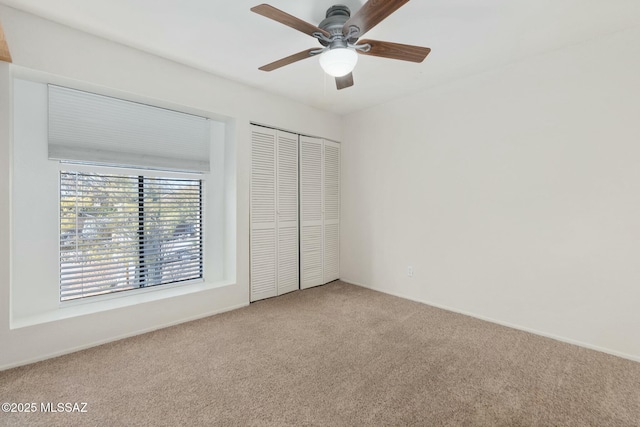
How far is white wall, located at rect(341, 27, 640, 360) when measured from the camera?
2.34 meters

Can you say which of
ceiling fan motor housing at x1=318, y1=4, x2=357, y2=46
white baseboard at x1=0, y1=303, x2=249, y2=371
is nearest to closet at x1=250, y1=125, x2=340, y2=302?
white baseboard at x1=0, y1=303, x2=249, y2=371

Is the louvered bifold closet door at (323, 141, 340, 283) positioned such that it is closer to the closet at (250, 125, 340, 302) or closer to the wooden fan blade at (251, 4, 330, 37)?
the closet at (250, 125, 340, 302)

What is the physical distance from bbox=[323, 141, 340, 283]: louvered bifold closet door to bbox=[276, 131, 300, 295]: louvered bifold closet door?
524 millimetres

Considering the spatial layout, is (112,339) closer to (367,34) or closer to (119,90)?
(119,90)

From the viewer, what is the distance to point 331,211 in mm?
4387

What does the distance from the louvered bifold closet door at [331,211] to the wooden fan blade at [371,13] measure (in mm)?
2489

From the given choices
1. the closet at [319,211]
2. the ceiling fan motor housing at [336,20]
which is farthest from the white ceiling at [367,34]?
the closet at [319,211]

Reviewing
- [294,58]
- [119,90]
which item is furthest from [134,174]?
[294,58]

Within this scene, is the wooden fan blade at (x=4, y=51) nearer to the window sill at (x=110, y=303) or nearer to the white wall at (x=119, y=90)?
the white wall at (x=119, y=90)

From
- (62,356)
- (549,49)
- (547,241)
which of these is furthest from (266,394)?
(549,49)

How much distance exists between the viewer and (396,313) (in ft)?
10.5

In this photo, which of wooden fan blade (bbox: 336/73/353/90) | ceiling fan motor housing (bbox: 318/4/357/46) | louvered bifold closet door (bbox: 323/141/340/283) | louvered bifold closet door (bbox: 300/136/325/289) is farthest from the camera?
louvered bifold closet door (bbox: 323/141/340/283)

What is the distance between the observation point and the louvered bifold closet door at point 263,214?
353cm

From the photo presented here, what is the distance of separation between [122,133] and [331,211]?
268cm
